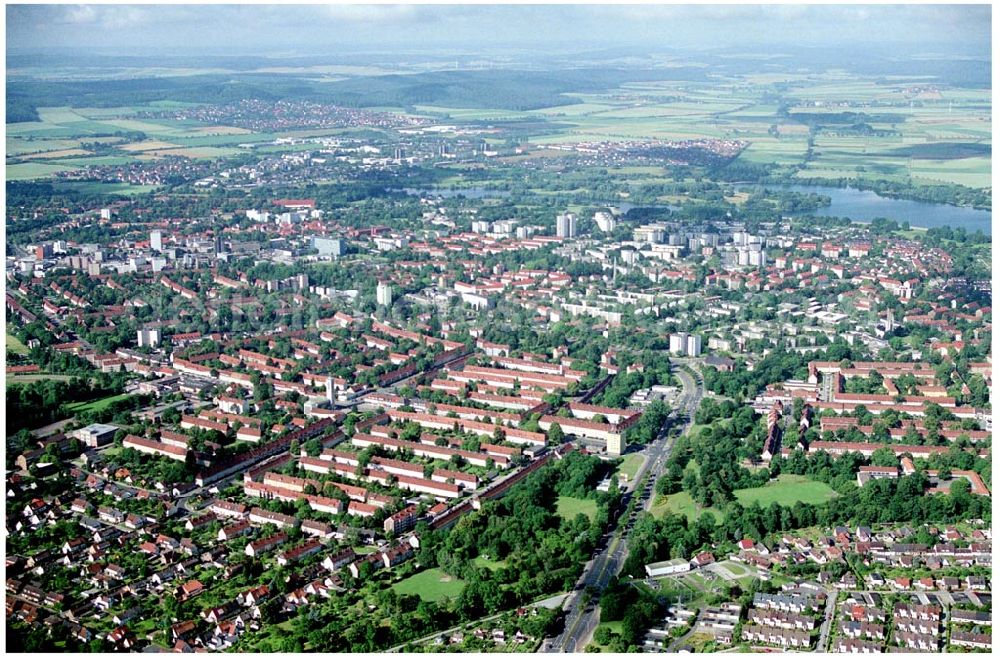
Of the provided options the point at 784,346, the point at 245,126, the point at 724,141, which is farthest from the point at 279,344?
the point at 245,126

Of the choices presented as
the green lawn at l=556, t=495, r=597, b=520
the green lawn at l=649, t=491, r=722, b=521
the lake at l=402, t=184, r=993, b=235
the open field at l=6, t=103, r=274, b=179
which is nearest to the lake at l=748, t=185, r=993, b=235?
the lake at l=402, t=184, r=993, b=235

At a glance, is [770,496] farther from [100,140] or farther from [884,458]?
[100,140]

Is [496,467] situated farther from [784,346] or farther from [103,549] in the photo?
[784,346]

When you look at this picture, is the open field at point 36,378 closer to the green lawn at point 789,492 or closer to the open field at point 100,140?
the green lawn at point 789,492

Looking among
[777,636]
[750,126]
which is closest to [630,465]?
[777,636]

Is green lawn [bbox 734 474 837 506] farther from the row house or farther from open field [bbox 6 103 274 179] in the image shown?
open field [bbox 6 103 274 179]

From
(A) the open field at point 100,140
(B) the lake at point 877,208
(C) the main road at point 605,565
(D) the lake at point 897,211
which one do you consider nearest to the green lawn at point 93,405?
(C) the main road at point 605,565
